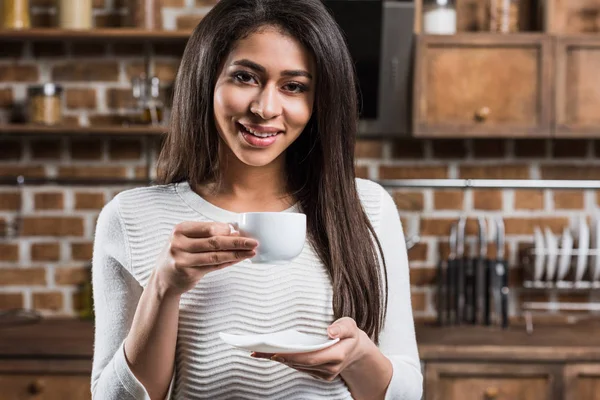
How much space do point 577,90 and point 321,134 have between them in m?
1.56

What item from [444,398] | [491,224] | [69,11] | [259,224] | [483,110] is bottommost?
[444,398]

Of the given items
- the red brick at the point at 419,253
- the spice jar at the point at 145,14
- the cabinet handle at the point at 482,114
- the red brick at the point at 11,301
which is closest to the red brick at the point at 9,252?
the red brick at the point at 11,301

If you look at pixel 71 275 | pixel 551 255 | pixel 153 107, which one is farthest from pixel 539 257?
pixel 71 275

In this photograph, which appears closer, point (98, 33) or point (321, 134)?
point (321, 134)

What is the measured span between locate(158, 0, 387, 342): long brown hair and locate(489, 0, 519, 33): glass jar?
151cm

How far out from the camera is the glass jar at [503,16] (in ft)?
8.86

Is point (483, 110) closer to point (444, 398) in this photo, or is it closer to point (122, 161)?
point (444, 398)

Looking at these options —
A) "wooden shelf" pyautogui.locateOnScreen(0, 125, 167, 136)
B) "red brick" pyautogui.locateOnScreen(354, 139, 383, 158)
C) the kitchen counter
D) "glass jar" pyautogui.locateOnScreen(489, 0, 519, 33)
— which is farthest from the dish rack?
"wooden shelf" pyautogui.locateOnScreen(0, 125, 167, 136)

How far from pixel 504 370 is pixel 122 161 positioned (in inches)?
55.2

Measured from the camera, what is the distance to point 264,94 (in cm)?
122

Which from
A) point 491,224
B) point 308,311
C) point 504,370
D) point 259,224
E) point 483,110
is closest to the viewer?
point 259,224

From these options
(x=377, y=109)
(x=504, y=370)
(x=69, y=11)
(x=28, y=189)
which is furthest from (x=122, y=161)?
(x=504, y=370)

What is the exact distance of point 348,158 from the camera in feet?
4.38

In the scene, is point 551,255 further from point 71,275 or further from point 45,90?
point 45,90
